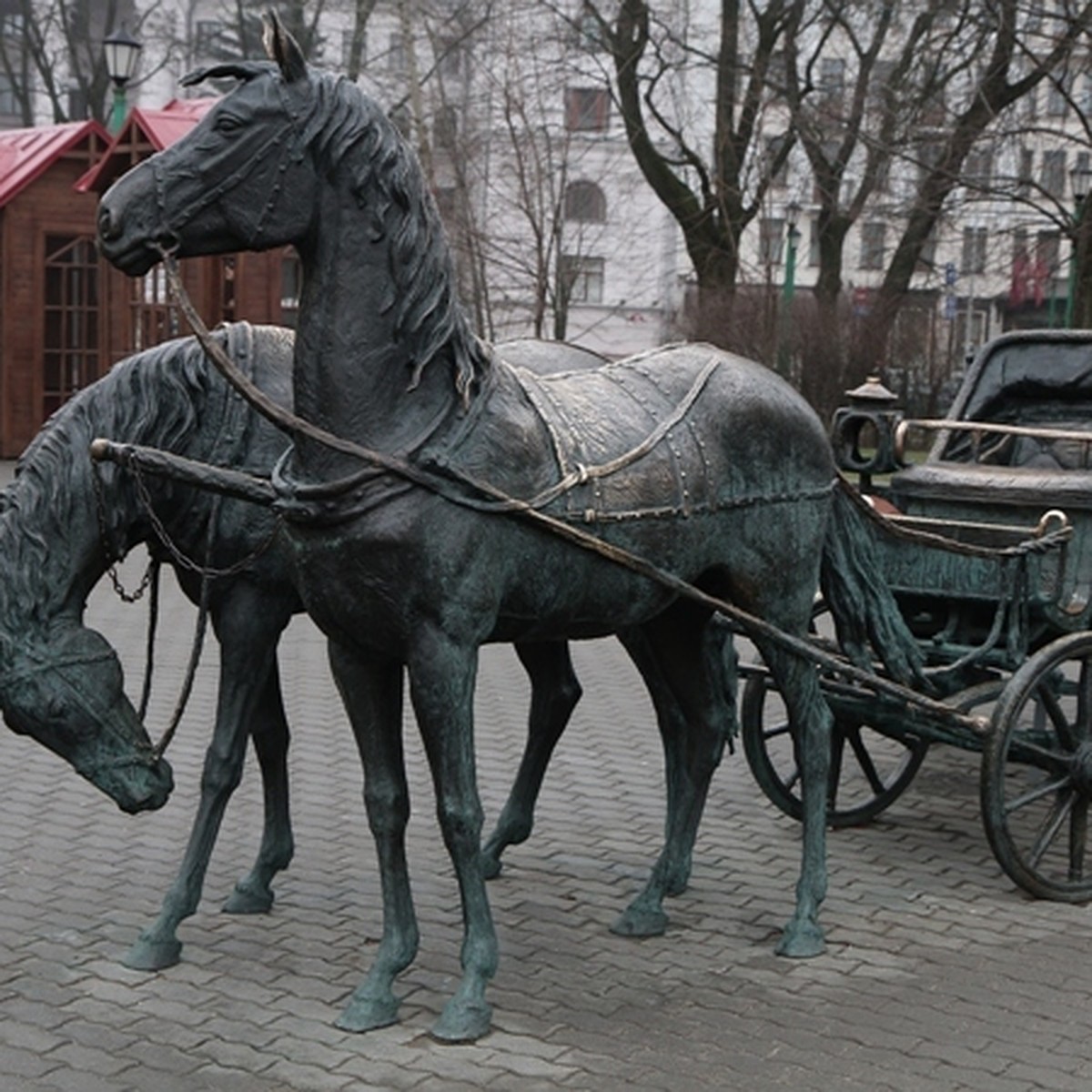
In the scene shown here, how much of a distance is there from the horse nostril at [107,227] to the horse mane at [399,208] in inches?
20.3

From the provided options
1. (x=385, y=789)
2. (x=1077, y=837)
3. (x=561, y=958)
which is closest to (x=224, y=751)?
(x=385, y=789)

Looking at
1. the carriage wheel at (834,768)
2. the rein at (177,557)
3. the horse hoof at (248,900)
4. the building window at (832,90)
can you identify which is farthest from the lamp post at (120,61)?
the horse hoof at (248,900)

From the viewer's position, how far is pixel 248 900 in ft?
19.6

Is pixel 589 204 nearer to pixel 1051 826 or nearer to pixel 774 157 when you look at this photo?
pixel 774 157

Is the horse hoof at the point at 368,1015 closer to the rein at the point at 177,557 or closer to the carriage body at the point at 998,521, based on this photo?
the rein at the point at 177,557

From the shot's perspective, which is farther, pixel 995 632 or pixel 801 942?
Answer: pixel 995 632

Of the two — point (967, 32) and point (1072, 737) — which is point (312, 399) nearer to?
point (1072, 737)

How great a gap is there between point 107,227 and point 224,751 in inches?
73.0

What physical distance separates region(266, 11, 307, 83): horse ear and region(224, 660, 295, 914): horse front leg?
2203mm

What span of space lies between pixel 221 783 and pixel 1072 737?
3.00m

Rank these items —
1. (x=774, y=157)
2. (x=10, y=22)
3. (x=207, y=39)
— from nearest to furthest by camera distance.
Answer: (x=774, y=157) < (x=207, y=39) < (x=10, y=22)

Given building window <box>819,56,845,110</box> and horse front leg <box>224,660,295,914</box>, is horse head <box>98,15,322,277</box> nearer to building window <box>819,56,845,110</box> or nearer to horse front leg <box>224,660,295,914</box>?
horse front leg <box>224,660,295,914</box>

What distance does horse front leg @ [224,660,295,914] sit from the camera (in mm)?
5988

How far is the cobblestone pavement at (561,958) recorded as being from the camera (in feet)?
15.3
